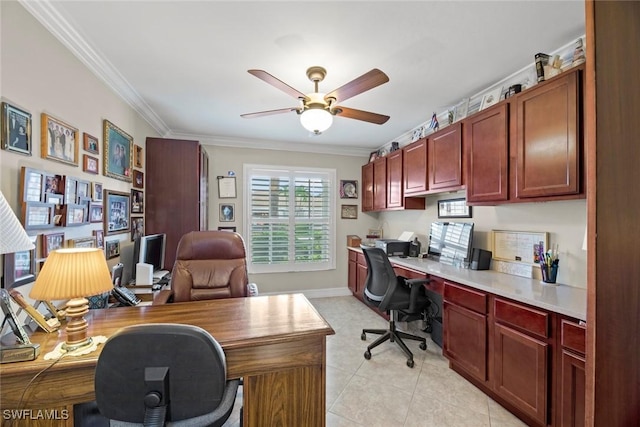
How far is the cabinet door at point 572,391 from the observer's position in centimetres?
145

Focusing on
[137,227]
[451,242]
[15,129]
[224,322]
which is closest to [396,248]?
[451,242]

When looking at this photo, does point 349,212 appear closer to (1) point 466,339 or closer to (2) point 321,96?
(1) point 466,339

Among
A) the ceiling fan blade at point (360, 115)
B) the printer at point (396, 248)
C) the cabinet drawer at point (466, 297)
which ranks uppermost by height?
the ceiling fan blade at point (360, 115)

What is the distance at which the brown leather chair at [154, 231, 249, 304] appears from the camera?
2246 millimetres

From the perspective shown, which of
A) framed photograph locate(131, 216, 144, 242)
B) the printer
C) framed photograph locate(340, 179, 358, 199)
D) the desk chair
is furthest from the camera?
framed photograph locate(340, 179, 358, 199)

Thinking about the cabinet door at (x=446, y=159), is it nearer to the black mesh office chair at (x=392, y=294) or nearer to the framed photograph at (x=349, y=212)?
the black mesh office chair at (x=392, y=294)

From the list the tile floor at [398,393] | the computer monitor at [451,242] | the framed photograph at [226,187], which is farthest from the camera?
the framed photograph at [226,187]

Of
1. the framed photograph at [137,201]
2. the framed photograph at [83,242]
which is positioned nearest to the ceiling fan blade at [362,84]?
the framed photograph at [83,242]

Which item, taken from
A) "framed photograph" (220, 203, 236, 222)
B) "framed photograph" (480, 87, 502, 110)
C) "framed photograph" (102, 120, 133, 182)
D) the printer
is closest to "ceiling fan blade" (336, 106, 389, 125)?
"framed photograph" (480, 87, 502, 110)

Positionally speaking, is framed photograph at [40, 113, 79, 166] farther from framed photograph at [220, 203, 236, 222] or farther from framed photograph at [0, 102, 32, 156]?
framed photograph at [220, 203, 236, 222]

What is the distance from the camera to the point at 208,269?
2.31m

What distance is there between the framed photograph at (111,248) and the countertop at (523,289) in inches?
112

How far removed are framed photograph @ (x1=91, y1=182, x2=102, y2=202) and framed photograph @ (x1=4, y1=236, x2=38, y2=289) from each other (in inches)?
26.0

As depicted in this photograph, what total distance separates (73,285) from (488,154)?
279 cm
